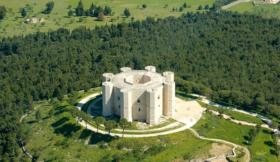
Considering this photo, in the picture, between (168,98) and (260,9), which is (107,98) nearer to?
(168,98)

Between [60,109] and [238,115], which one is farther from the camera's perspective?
[60,109]

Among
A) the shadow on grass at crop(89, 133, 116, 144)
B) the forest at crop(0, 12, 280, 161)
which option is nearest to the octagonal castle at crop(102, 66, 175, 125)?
the shadow on grass at crop(89, 133, 116, 144)

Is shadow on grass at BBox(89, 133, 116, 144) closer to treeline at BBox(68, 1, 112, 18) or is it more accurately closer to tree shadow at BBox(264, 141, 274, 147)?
tree shadow at BBox(264, 141, 274, 147)

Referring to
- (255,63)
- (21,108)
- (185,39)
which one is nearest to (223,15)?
(185,39)

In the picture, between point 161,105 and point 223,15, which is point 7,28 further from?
point 161,105

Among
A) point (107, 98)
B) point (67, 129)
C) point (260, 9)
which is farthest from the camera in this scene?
point (260, 9)

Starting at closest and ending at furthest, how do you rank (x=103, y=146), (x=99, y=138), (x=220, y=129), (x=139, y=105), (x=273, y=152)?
(x=103, y=146) → (x=273, y=152) → (x=99, y=138) → (x=139, y=105) → (x=220, y=129)

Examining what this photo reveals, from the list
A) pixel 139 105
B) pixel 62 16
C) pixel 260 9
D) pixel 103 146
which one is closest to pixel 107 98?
pixel 139 105
